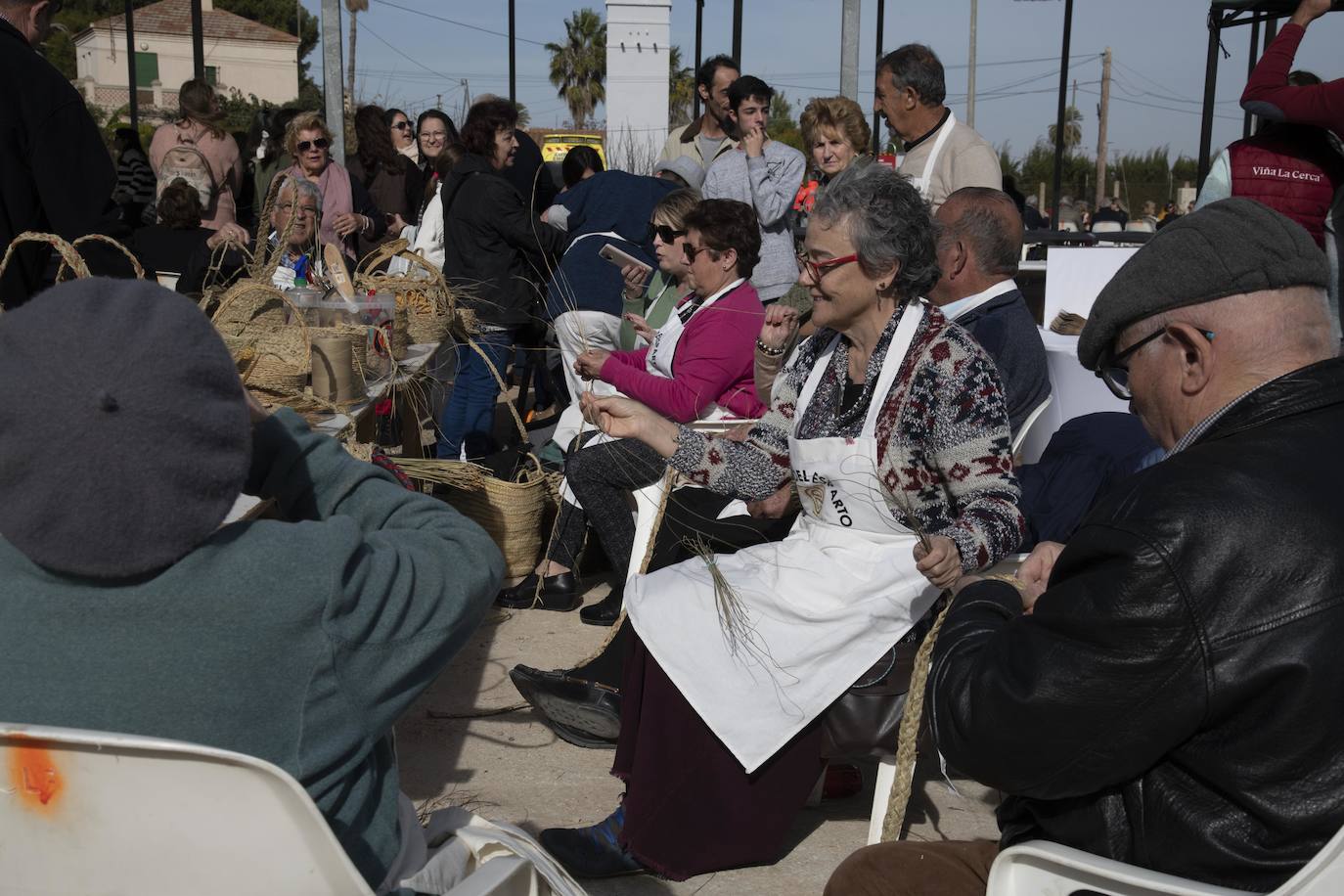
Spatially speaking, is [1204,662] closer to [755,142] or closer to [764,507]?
[764,507]

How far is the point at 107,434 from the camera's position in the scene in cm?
115

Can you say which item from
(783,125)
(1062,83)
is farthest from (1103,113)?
(1062,83)

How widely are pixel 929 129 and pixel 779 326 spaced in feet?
4.59

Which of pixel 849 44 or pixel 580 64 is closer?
pixel 849 44

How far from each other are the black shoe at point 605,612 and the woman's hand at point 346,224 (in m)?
2.81

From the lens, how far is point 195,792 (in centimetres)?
120

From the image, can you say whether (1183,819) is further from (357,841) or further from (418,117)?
(418,117)

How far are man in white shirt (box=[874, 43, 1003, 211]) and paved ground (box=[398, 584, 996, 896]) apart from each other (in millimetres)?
2393

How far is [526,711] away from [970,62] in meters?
31.2

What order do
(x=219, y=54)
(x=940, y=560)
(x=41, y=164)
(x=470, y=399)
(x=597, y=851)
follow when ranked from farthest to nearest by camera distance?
(x=219, y=54) → (x=470, y=399) → (x=41, y=164) → (x=597, y=851) → (x=940, y=560)

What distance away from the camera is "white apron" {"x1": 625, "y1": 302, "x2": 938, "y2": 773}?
2.64 meters

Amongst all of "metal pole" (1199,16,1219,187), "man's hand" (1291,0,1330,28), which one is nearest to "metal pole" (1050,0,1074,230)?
"metal pole" (1199,16,1219,187)

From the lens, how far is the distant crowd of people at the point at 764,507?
4.02ft

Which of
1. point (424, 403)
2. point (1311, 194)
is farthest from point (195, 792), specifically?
point (1311, 194)
